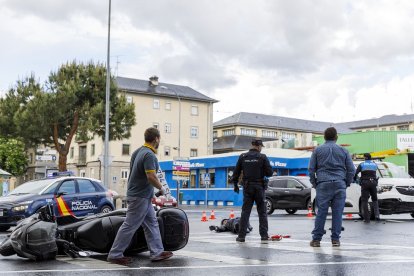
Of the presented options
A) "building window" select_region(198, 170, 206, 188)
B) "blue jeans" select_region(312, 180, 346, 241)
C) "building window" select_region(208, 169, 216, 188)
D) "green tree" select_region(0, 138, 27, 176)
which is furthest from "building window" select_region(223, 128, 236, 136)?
"blue jeans" select_region(312, 180, 346, 241)

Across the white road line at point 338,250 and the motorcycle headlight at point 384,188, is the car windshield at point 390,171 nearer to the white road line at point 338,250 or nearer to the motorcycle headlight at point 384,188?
the motorcycle headlight at point 384,188

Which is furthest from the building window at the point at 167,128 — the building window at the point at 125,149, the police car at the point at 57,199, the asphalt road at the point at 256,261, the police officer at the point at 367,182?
the asphalt road at the point at 256,261

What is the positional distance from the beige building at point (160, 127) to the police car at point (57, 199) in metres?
59.1

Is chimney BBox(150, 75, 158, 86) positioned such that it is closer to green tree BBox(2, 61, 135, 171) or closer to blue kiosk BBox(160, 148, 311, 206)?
green tree BBox(2, 61, 135, 171)

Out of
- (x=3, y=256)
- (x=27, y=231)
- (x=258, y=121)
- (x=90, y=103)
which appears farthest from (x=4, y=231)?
(x=258, y=121)

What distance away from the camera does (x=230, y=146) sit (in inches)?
3789

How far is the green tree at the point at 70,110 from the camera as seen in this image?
1828 inches

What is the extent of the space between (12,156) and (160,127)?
19412 mm

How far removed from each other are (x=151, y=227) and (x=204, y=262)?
847 millimetres

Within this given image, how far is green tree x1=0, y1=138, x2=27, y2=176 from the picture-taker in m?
79.7

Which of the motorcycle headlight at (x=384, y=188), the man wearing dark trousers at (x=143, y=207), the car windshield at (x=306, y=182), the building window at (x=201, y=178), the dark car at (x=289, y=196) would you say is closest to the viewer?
the man wearing dark trousers at (x=143, y=207)

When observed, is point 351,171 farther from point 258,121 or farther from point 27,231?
point 258,121

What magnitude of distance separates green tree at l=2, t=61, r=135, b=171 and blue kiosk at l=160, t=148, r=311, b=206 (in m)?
5.86

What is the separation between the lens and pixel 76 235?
29.1 ft
